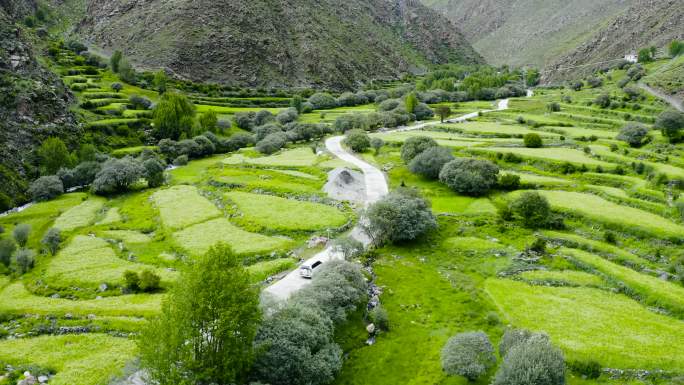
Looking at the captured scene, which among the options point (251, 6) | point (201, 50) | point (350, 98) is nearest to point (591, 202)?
point (350, 98)

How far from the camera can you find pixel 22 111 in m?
85.5

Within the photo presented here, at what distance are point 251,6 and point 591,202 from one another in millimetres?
180636

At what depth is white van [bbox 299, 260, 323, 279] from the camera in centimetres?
4325

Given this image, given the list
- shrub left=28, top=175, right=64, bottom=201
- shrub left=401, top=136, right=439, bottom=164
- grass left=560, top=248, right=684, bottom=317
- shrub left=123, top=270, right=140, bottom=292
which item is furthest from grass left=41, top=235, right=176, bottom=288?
shrub left=401, top=136, right=439, bottom=164

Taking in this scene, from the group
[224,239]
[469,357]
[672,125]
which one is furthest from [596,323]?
[672,125]

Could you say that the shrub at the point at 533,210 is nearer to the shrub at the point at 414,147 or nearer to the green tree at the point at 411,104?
the shrub at the point at 414,147

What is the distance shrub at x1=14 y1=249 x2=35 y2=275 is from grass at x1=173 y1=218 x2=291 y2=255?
15.0m

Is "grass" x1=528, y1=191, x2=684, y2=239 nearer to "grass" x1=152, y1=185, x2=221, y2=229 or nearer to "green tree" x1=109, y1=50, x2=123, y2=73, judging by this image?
"grass" x1=152, y1=185, x2=221, y2=229

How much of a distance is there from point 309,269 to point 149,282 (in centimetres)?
1528

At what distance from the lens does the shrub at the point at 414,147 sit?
79925 mm

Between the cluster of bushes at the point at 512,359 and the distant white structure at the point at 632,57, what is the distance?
184 meters

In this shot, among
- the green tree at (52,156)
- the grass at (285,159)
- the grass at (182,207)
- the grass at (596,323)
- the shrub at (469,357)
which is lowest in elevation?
the grass at (596,323)

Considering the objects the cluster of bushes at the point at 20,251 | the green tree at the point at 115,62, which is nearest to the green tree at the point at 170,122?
the green tree at the point at 115,62

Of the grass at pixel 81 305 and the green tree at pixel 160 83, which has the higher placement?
the green tree at pixel 160 83
